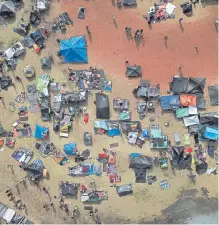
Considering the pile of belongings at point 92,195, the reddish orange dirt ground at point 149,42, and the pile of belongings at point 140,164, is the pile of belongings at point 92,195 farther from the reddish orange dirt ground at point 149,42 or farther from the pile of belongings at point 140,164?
the reddish orange dirt ground at point 149,42

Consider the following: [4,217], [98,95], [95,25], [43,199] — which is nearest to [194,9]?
[95,25]

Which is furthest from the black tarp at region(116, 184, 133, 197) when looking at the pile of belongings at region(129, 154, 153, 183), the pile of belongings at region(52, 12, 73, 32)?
the pile of belongings at region(52, 12, 73, 32)

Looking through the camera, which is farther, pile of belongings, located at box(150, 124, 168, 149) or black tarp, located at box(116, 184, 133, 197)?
black tarp, located at box(116, 184, 133, 197)

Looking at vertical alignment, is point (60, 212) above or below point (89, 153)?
below

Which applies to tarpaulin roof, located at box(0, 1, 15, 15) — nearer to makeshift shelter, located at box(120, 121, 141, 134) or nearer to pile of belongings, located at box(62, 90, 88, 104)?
pile of belongings, located at box(62, 90, 88, 104)

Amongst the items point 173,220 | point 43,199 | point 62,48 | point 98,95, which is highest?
point 62,48

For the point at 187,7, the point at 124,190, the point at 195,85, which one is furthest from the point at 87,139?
the point at 187,7

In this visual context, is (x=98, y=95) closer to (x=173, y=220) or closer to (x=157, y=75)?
(x=157, y=75)
